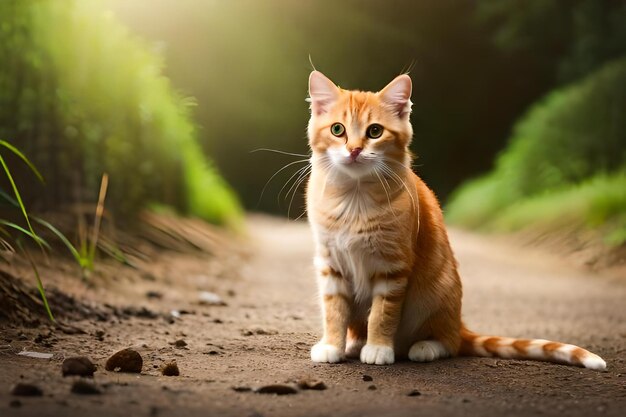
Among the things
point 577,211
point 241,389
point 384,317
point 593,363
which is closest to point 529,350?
point 593,363

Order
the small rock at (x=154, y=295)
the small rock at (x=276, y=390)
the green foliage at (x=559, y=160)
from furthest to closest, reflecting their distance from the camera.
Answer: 1. the green foliage at (x=559, y=160)
2. the small rock at (x=154, y=295)
3. the small rock at (x=276, y=390)

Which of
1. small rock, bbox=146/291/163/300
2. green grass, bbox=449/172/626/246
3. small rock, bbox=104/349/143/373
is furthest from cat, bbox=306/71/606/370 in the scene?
green grass, bbox=449/172/626/246

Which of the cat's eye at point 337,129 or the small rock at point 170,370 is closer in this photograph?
the small rock at point 170,370

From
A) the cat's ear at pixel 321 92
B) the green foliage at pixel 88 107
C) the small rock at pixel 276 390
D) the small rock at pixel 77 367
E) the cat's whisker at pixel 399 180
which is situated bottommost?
the small rock at pixel 77 367

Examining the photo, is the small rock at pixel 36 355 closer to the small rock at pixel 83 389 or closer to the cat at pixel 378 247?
the small rock at pixel 83 389

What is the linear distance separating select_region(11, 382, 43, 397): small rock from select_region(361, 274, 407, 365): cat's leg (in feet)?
3.83

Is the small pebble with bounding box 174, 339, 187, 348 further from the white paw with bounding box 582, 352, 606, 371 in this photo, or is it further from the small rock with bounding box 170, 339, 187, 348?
the white paw with bounding box 582, 352, 606, 371

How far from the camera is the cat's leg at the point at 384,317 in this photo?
250 cm

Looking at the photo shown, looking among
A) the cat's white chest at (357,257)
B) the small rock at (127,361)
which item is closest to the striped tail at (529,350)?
the cat's white chest at (357,257)

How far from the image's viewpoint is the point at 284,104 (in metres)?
14.7

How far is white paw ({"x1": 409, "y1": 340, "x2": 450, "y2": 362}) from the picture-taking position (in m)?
2.62

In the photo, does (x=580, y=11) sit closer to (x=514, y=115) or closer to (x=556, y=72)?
(x=556, y=72)

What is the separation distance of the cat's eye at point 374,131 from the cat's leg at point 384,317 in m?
0.53

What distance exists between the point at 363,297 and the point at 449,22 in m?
13.3
